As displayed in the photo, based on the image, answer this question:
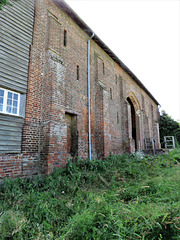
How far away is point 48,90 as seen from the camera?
723cm

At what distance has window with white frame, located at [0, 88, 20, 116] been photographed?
5933 millimetres

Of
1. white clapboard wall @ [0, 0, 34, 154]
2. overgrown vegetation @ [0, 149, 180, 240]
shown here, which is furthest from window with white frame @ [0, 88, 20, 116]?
overgrown vegetation @ [0, 149, 180, 240]

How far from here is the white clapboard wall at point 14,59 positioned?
592cm


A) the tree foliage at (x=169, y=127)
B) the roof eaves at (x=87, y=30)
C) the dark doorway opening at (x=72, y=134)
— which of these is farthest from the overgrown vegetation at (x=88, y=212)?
the tree foliage at (x=169, y=127)

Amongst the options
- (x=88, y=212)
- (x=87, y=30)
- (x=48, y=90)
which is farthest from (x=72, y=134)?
(x=87, y=30)

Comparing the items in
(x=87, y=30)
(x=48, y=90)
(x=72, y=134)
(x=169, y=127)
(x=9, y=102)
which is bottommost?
(x=72, y=134)

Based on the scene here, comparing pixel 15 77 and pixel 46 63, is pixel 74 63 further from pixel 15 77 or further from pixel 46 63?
pixel 15 77

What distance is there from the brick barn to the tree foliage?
56.3 ft

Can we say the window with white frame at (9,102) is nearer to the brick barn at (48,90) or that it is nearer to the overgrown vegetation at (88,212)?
the brick barn at (48,90)

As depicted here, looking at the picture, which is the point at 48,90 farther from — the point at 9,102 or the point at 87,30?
the point at 87,30

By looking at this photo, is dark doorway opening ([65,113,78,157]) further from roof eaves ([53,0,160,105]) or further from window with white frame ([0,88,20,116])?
roof eaves ([53,0,160,105])

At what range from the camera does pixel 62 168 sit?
272 inches

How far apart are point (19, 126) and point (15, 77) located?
1891 mm

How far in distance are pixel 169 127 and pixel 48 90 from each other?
874 inches
